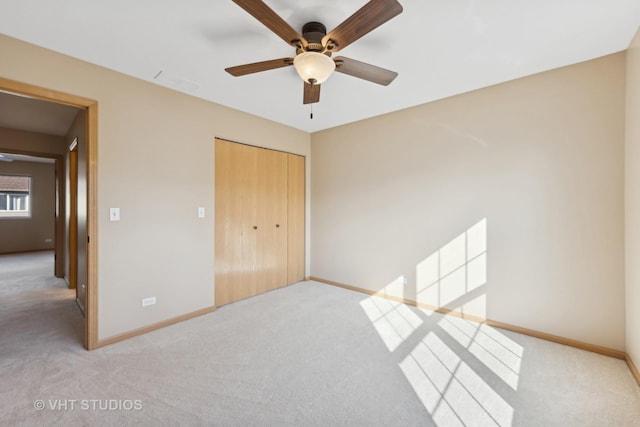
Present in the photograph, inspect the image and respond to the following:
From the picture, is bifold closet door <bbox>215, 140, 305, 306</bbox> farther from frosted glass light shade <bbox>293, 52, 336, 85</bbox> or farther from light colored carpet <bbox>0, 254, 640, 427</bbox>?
frosted glass light shade <bbox>293, 52, 336, 85</bbox>

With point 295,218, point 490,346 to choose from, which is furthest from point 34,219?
point 490,346

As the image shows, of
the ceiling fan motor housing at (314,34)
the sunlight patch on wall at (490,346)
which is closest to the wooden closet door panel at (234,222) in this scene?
the ceiling fan motor housing at (314,34)

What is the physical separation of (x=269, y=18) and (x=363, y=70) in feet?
2.52

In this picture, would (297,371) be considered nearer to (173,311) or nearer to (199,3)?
(173,311)

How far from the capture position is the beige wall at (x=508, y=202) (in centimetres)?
229

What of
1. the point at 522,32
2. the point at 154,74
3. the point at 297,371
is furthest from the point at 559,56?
the point at 154,74

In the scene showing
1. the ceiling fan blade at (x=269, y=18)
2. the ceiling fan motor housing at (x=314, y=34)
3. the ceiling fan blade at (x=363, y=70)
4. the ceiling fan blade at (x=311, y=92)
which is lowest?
the ceiling fan blade at (x=311, y=92)

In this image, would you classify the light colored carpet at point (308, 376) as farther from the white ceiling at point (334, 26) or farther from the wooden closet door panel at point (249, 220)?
the white ceiling at point (334, 26)

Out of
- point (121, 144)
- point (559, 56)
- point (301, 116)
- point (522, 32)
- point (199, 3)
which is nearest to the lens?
point (199, 3)

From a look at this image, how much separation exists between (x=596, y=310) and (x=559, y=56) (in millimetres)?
2180

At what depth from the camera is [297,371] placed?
204 centimetres

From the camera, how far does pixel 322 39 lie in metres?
1.68

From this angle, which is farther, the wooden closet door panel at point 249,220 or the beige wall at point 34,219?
the beige wall at point 34,219

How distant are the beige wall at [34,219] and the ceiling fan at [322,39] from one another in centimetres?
839
